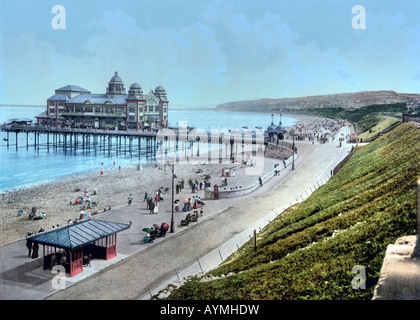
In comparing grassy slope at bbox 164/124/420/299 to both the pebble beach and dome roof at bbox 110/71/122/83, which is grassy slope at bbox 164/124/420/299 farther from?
dome roof at bbox 110/71/122/83

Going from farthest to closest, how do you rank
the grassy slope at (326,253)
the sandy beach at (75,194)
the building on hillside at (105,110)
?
the building on hillside at (105,110) → the sandy beach at (75,194) → the grassy slope at (326,253)

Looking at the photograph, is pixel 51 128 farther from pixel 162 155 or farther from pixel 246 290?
pixel 246 290

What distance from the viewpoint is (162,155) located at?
226 feet

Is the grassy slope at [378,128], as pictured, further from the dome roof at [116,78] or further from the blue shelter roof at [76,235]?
the blue shelter roof at [76,235]

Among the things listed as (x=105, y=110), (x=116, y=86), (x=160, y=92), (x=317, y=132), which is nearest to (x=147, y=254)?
(x=105, y=110)

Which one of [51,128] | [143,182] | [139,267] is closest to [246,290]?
[139,267]

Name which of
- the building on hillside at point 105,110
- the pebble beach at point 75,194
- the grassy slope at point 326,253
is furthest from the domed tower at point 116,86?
the grassy slope at point 326,253

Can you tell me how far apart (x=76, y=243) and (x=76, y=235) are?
0.55 meters

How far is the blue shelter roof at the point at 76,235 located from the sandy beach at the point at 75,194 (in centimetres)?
688

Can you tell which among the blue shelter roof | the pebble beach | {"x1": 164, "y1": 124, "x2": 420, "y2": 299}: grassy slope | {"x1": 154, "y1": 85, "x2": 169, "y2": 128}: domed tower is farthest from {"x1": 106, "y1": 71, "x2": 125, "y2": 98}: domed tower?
{"x1": 164, "y1": 124, "x2": 420, "y2": 299}: grassy slope

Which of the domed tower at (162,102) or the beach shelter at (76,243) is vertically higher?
the domed tower at (162,102)

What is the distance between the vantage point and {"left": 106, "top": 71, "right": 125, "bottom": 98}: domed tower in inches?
3207

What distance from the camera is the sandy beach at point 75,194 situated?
2723cm
